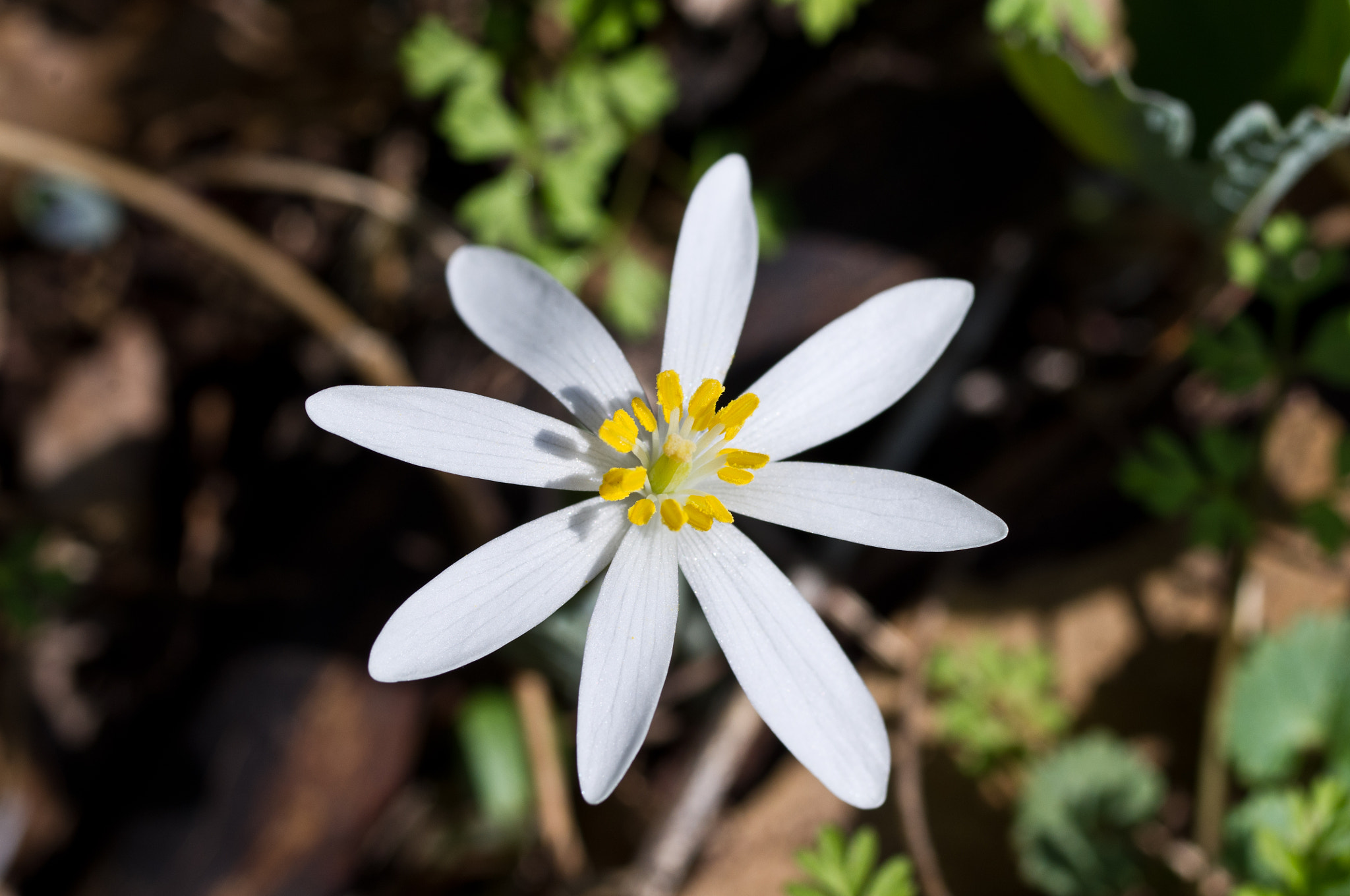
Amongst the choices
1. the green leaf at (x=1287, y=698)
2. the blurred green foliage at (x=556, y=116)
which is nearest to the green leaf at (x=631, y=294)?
the blurred green foliage at (x=556, y=116)

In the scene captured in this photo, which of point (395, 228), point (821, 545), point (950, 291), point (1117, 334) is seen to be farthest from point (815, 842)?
point (395, 228)

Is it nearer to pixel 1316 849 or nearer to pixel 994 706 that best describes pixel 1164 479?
pixel 994 706

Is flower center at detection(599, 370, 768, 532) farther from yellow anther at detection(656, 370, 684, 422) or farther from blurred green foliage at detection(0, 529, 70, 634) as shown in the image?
blurred green foliage at detection(0, 529, 70, 634)

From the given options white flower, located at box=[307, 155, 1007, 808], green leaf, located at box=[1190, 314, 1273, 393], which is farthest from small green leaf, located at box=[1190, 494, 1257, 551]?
white flower, located at box=[307, 155, 1007, 808]

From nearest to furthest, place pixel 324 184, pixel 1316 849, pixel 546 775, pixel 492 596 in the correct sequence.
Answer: pixel 492 596 < pixel 1316 849 < pixel 546 775 < pixel 324 184

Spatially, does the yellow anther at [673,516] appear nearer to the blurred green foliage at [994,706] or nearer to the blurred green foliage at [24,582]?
the blurred green foliage at [994,706]

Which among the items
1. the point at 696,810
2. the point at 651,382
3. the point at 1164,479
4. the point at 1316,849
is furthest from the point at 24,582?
the point at 1316,849

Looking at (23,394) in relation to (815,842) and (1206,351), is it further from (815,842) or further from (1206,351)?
(1206,351)
